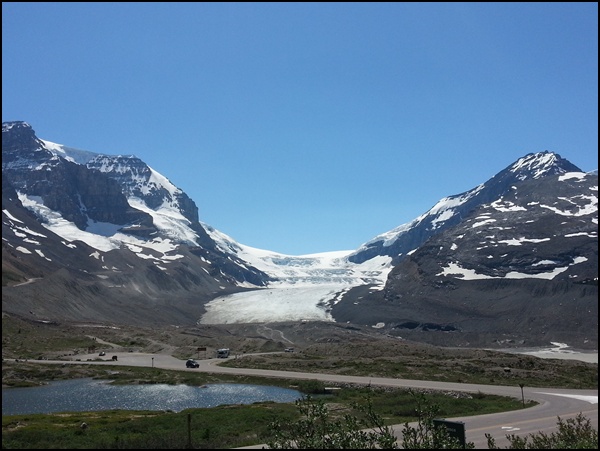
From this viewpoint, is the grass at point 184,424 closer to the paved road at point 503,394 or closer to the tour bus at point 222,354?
the paved road at point 503,394

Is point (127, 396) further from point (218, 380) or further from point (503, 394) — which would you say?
→ point (503, 394)

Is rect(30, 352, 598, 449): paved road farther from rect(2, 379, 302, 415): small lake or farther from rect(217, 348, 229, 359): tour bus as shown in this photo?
rect(217, 348, 229, 359): tour bus

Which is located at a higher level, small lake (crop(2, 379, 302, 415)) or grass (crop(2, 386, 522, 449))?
grass (crop(2, 386, 522, 449))

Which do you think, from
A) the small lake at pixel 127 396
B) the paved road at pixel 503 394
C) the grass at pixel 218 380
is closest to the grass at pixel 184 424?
the grass at pixel 218 380

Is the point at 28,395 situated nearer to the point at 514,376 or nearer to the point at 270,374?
the point at 270,374

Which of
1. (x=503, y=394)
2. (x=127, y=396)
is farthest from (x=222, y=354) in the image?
(x=503, y=394)

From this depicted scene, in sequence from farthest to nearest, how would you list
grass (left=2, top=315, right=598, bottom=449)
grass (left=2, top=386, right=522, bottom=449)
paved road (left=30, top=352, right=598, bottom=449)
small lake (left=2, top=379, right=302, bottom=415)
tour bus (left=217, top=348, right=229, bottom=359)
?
1. tour bus (left=217, top=348, right=229, bottom=359)
2. small lake (left=2, top=379, right=302, bottom=415)
3. grass (left=2, top=315, right=598, bottom=449)
4. paved road (left=30, top=352, right=598, bottom=449)
5. grass (left=2, top=386, right=522, bottom=449)

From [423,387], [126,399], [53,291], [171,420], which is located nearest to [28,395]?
[126,399]

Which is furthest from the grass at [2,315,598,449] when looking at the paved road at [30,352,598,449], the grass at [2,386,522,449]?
the paved road at [30,352,598,449]
